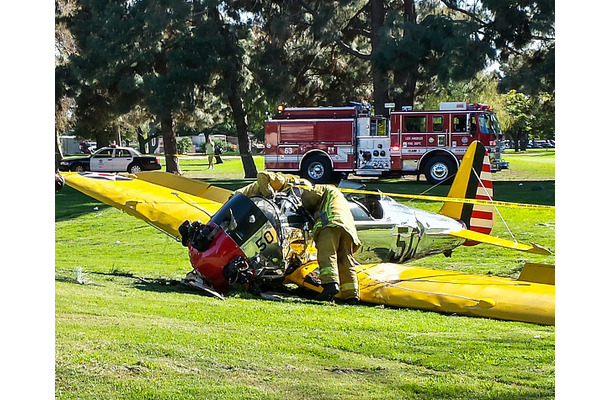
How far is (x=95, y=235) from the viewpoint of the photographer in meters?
7.47

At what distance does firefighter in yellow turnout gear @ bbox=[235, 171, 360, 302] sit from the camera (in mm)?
5551

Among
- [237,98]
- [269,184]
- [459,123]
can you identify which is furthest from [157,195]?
[459,123]

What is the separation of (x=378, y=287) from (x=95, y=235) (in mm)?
3381

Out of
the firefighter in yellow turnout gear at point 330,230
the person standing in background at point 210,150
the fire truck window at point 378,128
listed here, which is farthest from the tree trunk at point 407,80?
the firefighter in yellow turnout gear at point 330,230

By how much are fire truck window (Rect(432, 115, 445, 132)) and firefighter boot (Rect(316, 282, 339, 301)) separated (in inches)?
141

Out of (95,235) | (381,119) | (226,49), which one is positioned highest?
(226,49)

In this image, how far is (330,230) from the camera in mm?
5566

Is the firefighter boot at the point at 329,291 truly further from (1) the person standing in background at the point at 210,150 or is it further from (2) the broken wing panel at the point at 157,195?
(1) the person standing in background at the point at 210,150

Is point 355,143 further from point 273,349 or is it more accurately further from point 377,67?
point 273,349

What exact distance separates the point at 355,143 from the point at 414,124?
0.77 metres

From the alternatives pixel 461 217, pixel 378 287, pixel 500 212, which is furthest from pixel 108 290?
pixel 500 212

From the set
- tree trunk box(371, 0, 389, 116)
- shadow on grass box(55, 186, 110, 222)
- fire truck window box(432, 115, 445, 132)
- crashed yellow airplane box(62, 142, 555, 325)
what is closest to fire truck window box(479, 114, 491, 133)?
fire truck window box(432, 115, 445, 132)
